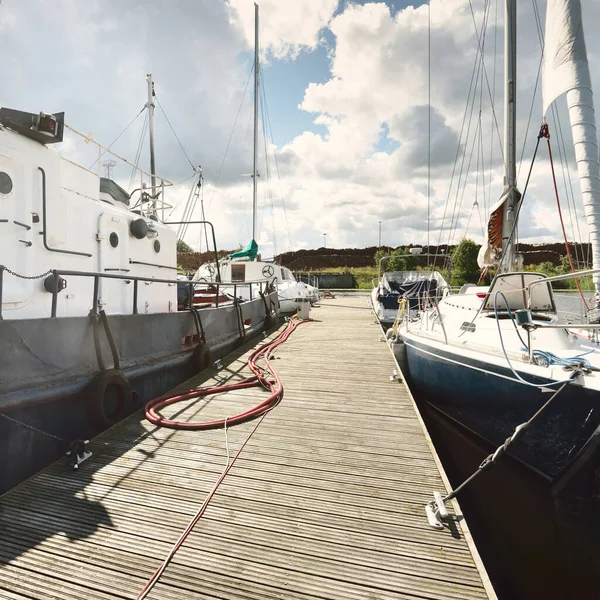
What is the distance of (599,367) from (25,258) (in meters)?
5.96

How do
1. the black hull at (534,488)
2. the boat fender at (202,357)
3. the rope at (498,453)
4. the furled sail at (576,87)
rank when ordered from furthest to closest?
1. the boat fender at (202,357)
2. the furled sail at (576,87)
3. the black hull at (534,488)
4. the rope at (498,453)

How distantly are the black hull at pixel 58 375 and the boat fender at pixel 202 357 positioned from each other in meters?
0.69

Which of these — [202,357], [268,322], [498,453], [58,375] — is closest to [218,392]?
[202,357]

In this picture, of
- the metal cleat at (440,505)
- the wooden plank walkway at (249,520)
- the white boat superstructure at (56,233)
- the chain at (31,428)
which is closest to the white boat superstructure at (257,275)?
the white boat superstructure at (56,233)

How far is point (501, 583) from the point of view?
136 inches

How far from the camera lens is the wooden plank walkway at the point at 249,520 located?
7.07ft

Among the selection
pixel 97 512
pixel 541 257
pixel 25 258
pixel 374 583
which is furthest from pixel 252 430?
pixel 541 257

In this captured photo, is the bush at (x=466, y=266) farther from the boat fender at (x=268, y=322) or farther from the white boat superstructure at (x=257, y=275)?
the boat fender at (x=268, y=322)

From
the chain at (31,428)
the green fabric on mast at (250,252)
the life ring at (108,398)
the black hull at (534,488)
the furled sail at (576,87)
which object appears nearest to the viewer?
the chain at (31,428)

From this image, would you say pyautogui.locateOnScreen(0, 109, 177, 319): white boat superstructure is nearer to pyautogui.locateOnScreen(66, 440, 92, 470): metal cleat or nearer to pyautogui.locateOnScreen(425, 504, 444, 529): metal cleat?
pyautogui.locateOnScreen(66, 440, 92, 470): metal cleat

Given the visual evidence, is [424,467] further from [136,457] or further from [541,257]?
[541,257]

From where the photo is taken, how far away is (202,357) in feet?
22.1

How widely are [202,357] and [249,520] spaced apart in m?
4.30

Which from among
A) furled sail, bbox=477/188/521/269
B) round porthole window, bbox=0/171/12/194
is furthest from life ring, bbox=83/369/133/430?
furled sail, bbox=477/188/521/269
